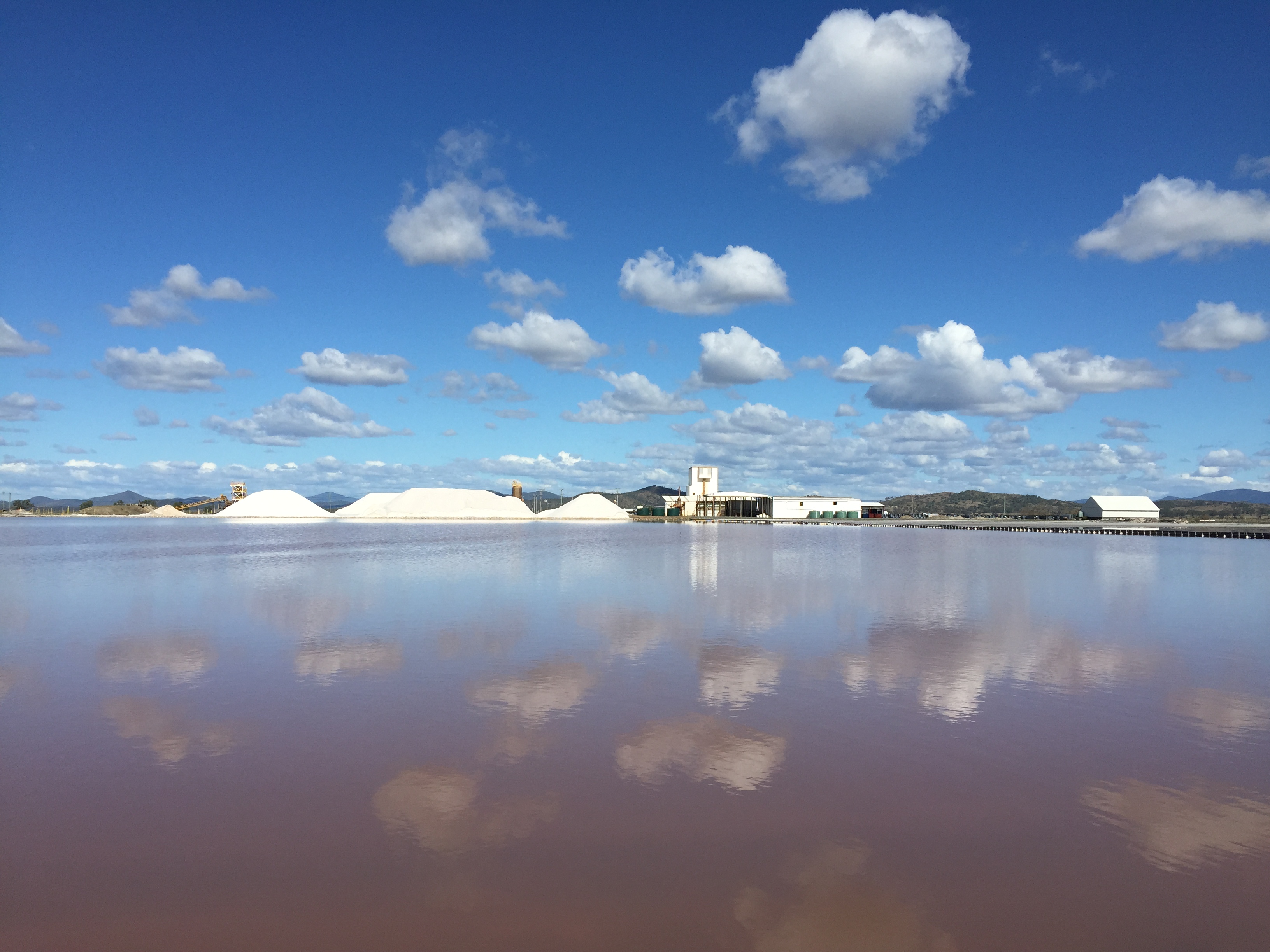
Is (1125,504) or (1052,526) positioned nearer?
(1052,526)

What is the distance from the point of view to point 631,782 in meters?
9.90

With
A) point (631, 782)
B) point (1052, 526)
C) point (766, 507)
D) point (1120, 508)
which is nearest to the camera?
point (631, 782)

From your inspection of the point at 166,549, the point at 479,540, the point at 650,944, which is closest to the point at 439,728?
the point at 650,944

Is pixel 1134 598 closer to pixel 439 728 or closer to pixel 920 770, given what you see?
pixel 920 770

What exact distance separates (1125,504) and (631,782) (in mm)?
180876

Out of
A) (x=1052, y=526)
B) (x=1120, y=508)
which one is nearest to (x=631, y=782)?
(x=1052, y=526)

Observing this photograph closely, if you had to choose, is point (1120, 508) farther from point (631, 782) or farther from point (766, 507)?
point (631, 782)

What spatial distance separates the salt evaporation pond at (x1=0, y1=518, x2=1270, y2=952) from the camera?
6816 mm

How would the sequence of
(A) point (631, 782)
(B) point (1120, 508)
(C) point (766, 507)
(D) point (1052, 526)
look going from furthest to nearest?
1. (C) point (766, 507)
2. (B) point (1120, 508)
3. (D) point (1052, 526)
4. (A) point (631, 782)

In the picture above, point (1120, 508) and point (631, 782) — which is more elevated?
point (1120, 508)

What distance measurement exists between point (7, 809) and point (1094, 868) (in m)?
12.5

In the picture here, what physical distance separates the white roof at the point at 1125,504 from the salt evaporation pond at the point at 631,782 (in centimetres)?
15401

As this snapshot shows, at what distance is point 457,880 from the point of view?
7.31 metres

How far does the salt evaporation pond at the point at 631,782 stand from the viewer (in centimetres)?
682
